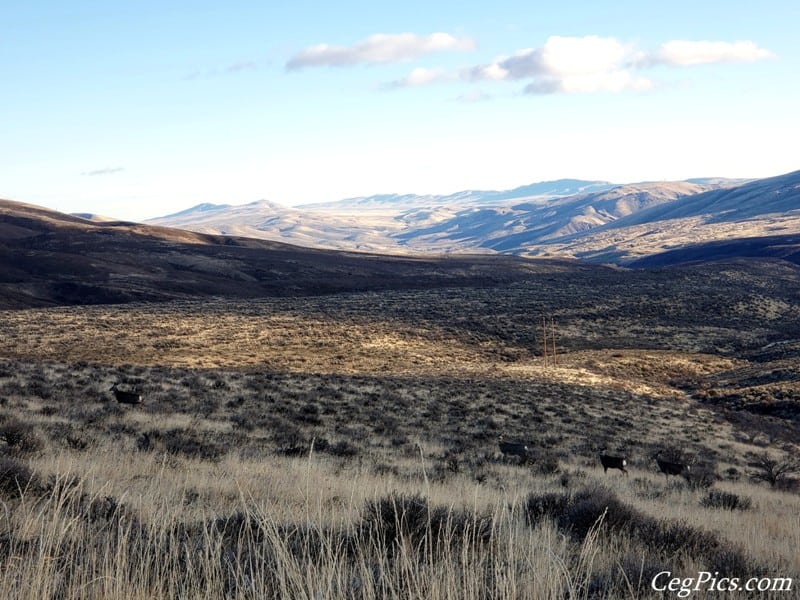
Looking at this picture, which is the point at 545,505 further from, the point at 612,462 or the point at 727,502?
the point at 612,462

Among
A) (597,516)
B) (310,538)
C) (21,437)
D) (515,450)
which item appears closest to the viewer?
(310,538)

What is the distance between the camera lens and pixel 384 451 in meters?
13.7

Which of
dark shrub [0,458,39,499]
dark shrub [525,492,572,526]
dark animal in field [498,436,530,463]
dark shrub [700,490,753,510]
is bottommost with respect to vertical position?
dark animal in field [498,436,530,463]

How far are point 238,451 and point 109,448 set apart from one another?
213 centimetres

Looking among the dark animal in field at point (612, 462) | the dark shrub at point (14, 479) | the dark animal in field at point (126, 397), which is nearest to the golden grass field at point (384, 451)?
the dark shrub at point (14, 479)

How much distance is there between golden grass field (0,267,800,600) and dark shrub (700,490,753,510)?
0.28 feet

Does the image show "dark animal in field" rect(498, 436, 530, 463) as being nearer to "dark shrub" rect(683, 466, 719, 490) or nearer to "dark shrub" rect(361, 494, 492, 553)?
"dark shrub" rect(683, 466, 719, 490)

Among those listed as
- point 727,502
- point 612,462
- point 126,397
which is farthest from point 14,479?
point 612,462

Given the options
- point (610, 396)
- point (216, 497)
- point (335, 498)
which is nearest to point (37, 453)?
point (216, 497)

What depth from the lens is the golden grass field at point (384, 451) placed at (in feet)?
13.1

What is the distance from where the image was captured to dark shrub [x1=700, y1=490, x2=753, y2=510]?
34.1 ft

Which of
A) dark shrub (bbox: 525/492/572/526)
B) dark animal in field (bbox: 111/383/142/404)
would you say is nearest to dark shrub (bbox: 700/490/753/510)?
dark shrub (bbox: 525/492/572/526)

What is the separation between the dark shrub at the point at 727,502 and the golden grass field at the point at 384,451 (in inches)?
3.3

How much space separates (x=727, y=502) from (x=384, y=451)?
641 centimetres
